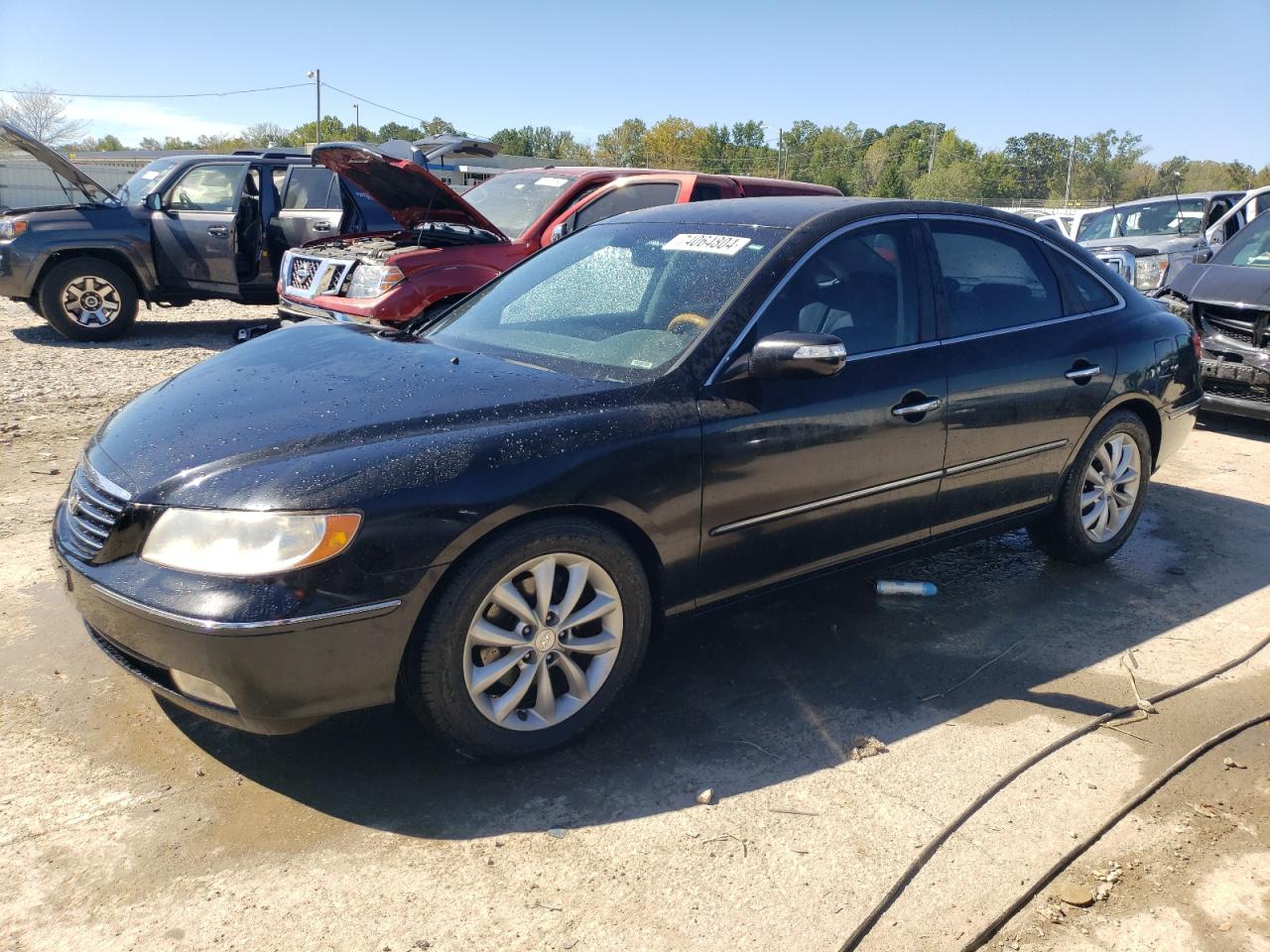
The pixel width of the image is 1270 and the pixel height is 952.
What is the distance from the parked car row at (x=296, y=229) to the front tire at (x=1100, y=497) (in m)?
4.45

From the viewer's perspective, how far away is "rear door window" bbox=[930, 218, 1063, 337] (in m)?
4.03

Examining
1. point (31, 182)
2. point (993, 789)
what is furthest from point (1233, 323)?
point (31, 182)

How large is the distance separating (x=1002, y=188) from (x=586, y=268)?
68.5 meters

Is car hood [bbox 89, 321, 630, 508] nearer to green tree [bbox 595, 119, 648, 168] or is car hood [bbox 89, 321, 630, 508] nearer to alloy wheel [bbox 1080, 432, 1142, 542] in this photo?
alloy wheel [bbox 1080, 432, 1142, 542]

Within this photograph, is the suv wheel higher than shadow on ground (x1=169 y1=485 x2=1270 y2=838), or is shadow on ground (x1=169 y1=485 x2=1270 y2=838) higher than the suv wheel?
Result: the suv wheel

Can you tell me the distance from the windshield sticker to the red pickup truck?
3.22 meters

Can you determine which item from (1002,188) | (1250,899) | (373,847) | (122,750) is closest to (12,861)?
(122,750)

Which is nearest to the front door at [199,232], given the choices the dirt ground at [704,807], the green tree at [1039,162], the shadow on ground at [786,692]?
the dirt ground at [704,807]

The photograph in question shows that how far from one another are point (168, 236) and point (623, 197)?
510 centimetres

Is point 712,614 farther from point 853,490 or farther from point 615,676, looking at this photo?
point 853,490

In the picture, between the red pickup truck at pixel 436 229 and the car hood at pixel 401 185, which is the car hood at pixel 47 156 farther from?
the car hood at pixel 401 185

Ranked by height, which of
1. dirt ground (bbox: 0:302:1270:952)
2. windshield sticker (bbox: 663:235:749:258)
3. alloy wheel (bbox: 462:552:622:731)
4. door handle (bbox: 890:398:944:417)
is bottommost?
dirt ground (bbox: 0:302:1270:952)

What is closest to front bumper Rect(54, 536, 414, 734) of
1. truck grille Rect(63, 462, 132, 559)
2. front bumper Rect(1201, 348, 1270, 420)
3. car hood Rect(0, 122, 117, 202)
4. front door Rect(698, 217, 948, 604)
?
truck grille Rect(63, 462, 132, 559)

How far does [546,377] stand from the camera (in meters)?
3.27
